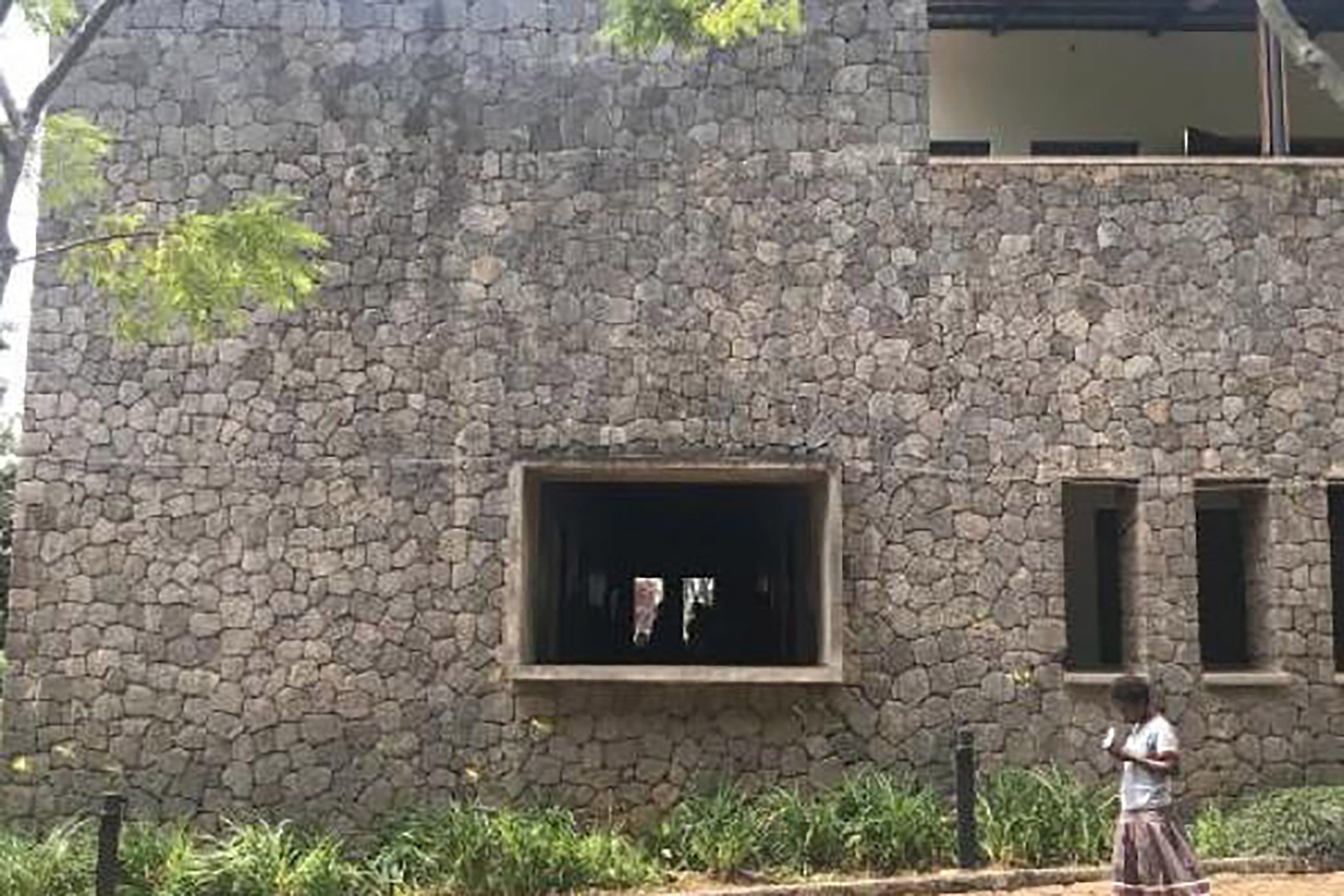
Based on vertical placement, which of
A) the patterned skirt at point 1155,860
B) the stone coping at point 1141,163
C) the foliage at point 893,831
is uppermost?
→ the stone coping at point 1141,163

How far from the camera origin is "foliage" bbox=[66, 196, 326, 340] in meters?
8.90

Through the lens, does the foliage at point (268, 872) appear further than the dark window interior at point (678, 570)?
No

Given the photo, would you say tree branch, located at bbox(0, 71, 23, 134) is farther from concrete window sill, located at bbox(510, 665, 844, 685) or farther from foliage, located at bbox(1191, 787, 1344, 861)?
foliage, located at bbox(1191, 787, 1344, 861)

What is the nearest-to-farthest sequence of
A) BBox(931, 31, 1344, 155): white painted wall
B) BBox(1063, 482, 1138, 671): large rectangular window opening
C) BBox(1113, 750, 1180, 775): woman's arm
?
BBox(1113, 750, 1180, 775): woman's arm < BBox(1063, 482, 1138, 671): large rectangular window opening < BBox(931, 31, 1344, 155): white painted wall

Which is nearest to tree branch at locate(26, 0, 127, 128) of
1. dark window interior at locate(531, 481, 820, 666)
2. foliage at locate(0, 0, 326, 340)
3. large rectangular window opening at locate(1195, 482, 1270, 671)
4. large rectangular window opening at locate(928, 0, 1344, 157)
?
foliage at locate(0, 0, 326, 340)

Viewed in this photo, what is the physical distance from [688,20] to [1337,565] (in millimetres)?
8670

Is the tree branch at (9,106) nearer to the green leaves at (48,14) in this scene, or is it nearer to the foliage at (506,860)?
the green leaves at (48,14)

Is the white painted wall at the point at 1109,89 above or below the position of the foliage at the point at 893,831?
above

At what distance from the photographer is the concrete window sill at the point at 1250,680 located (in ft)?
38.6

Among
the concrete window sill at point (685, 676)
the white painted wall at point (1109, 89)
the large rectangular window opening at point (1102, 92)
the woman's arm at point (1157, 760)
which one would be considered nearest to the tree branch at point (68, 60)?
the concrete window sill at point (685, 676)

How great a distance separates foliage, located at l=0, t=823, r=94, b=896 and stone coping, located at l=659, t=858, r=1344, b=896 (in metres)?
3.96

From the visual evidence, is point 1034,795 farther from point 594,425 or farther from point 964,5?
point 964,5

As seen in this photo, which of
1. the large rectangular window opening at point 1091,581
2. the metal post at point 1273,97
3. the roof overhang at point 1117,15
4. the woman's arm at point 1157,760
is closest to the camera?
the woman's arm at point 1157,760

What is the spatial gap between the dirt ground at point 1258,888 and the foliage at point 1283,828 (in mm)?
239
